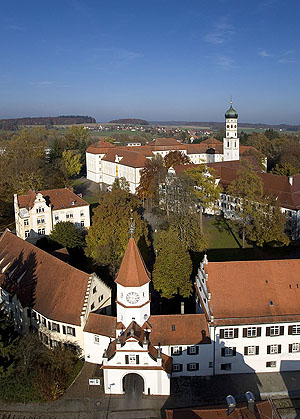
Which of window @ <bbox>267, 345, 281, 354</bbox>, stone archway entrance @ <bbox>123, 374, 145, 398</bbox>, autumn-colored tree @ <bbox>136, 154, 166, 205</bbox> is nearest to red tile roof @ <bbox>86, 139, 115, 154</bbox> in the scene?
autumn-colored tree @ <bbox>136, 154, 166, 205</bbox>

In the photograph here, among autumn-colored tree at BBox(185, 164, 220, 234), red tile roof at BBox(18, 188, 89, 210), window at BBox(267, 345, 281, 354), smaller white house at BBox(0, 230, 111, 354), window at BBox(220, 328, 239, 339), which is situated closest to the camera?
window at BBox(220, 328, 239, 339)

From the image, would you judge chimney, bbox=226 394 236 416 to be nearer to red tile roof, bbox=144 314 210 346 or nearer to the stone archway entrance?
red tile roof, bbox=144 314 210 346

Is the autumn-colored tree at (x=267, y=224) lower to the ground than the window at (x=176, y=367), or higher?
higher

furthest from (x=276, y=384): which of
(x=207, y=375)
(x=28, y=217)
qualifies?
(x=28, y=217)

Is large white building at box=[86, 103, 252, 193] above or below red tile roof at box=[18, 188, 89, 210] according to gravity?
above

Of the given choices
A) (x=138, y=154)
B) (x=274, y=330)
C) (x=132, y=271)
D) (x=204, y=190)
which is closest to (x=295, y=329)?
(x=274, y=330)

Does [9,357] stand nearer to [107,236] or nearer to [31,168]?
[107,236]

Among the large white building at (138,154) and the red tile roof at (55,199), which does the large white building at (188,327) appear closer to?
the red tile roof at (55,199)

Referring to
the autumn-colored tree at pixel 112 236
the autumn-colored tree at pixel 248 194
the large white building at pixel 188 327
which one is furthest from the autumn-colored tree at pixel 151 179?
the large white building at pixel 188 327
